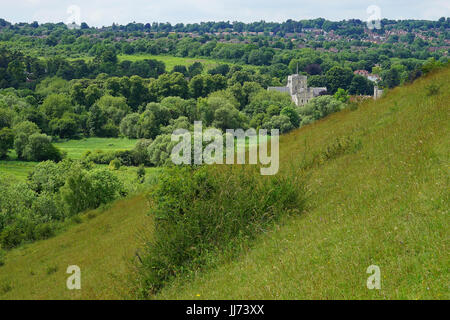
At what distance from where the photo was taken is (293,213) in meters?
9.94

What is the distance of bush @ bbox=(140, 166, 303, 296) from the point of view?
914 centimetres

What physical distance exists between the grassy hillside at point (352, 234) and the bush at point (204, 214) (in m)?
0.47

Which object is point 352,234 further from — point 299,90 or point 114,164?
point 299,90

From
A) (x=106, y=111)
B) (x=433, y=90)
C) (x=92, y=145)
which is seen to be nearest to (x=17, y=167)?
(x=92, y=145)

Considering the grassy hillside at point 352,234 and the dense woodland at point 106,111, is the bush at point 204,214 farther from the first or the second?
the dense woodland at point 106,111

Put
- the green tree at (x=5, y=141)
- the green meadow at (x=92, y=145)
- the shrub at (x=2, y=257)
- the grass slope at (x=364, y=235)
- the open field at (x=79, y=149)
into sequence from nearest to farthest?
the grass slope at (x=364, y=235)
the shrub at (x=2, y=257)
the open field at (x=79, y=149)
the green tree at (x=5, y=141)
the green meadow at (x=92, y=145)

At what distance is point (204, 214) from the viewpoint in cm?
972

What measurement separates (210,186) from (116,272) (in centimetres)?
284

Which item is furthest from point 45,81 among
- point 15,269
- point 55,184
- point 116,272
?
point 116,272

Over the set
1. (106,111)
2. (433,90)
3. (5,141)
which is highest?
(433,90)

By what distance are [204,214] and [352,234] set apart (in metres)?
3.28

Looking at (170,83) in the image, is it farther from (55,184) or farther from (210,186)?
(210,186)

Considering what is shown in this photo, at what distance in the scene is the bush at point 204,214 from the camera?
30.0ft

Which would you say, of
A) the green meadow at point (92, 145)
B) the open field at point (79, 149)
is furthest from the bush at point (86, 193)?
the green meadow at point (92, 145)
